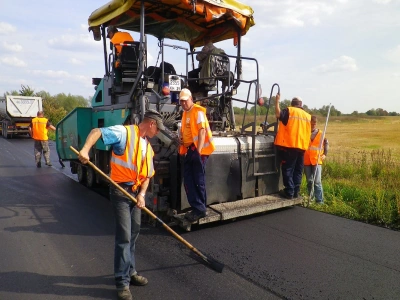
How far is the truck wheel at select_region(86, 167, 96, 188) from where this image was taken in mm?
7321

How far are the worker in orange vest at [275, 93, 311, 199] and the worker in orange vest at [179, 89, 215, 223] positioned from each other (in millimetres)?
1545

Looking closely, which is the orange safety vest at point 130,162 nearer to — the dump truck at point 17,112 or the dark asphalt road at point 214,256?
the dark asphalt road at point 214,256

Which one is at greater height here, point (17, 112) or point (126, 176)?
point (17, 112)

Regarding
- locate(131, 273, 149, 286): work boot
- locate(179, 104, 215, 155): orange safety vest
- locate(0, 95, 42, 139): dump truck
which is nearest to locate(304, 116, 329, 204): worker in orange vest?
locate(179, 104, 215, 155): orange safety vest

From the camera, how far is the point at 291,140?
5445mm

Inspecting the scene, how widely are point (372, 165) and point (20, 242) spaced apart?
733 centimetres

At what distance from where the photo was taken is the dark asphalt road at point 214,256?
315cm

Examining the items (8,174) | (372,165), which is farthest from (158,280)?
(8,174)

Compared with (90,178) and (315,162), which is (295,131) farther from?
(90,178)

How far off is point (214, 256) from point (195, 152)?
1.34 meters

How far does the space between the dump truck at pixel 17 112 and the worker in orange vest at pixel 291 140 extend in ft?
64.7

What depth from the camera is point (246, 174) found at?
535cm

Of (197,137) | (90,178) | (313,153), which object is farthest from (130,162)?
(90,178)

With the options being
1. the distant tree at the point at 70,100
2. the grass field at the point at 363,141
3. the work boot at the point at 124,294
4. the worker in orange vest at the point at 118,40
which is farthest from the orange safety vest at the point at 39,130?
the distant tree at the point at 70,100
